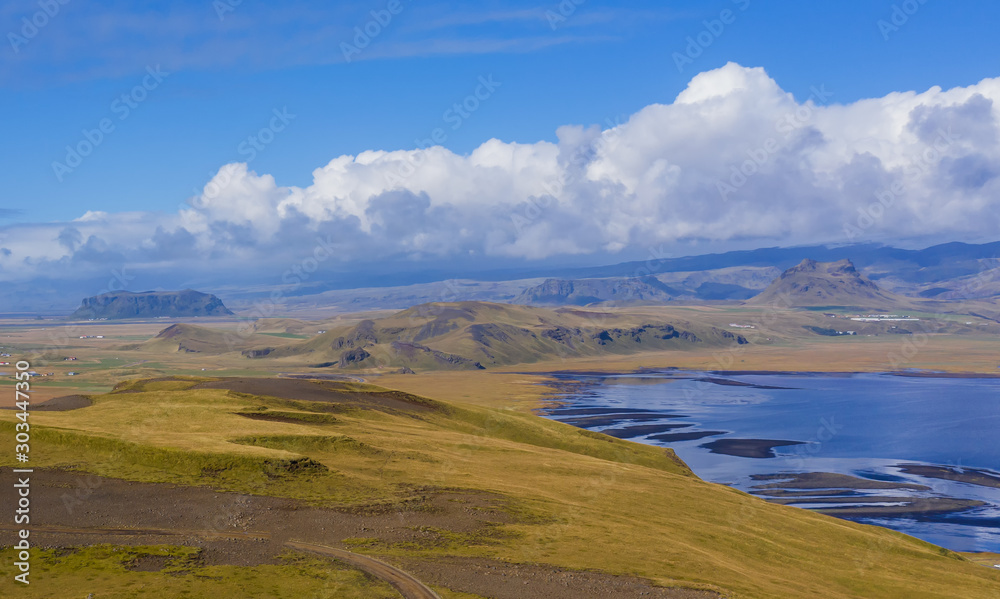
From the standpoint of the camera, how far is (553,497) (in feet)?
281

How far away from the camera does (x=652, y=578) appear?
A: 6044cm

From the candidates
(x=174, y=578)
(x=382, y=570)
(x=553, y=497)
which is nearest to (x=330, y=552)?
(x=382, y=570)

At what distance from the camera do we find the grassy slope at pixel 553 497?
6688 centimetres

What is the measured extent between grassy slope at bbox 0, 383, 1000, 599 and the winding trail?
11.7 ft

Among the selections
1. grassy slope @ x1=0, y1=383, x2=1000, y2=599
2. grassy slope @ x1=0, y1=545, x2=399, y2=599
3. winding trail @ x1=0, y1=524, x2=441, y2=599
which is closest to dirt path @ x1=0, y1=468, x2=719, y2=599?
winding trail @ x1=0, y1=524, x2=441, y2=599

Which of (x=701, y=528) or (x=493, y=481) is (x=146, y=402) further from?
(x=701, y=528)

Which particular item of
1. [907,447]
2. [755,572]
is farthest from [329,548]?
[907,447]

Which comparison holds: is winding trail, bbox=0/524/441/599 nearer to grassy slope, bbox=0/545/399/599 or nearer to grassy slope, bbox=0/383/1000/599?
grassy slope, bbox=0/545/399/599

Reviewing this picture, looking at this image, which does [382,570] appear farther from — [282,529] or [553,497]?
[553,497]

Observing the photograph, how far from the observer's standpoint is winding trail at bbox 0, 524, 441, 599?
5325 centimetres

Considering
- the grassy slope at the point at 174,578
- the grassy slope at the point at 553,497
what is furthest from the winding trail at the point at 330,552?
the grassy slope at the point at 553,497

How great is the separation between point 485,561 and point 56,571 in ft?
103

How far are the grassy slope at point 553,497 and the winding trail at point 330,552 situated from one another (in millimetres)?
3557

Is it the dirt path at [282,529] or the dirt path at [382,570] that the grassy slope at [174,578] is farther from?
the dirt path at [282,529]
